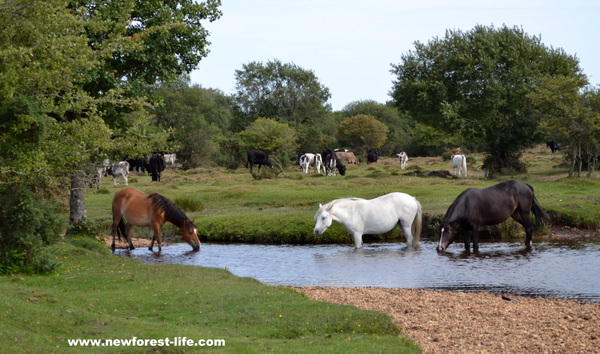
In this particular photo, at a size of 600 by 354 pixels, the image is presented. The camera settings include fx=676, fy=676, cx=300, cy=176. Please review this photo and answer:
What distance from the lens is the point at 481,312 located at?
11422 mm

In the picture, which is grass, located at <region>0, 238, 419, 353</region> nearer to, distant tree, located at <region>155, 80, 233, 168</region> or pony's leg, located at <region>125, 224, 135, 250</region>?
pony's leg, located at <region>125, 224, 135, 250</region>

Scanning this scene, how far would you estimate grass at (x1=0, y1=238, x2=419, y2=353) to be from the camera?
8406 mm

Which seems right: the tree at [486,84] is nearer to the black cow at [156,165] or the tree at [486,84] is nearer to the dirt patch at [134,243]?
the black cow at [156,165]

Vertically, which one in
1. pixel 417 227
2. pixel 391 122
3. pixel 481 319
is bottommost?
pixel 481 319

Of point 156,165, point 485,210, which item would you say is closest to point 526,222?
point 485,210

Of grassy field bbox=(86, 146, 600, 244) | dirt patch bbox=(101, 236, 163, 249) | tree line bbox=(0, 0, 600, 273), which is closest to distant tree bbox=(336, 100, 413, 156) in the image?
tree line bbox=(0, 0, 600, 273)

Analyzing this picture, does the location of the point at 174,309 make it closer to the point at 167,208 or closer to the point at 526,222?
the point at 167,208

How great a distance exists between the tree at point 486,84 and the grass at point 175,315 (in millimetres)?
30454

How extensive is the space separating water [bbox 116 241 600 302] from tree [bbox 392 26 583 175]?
72.4 feet

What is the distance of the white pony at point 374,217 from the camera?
2056 cm

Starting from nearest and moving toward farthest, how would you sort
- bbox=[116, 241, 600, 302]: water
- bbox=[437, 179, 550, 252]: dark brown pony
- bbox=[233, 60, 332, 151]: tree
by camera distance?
bbox=[116, 241, 600, 302]: water, bbox=[437, 179, 550, 252]: dark brown pony, bbox=[233, 60, 332, 151]: tree

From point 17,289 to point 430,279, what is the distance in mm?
8684

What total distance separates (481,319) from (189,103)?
236 feet

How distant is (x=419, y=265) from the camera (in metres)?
17.0
